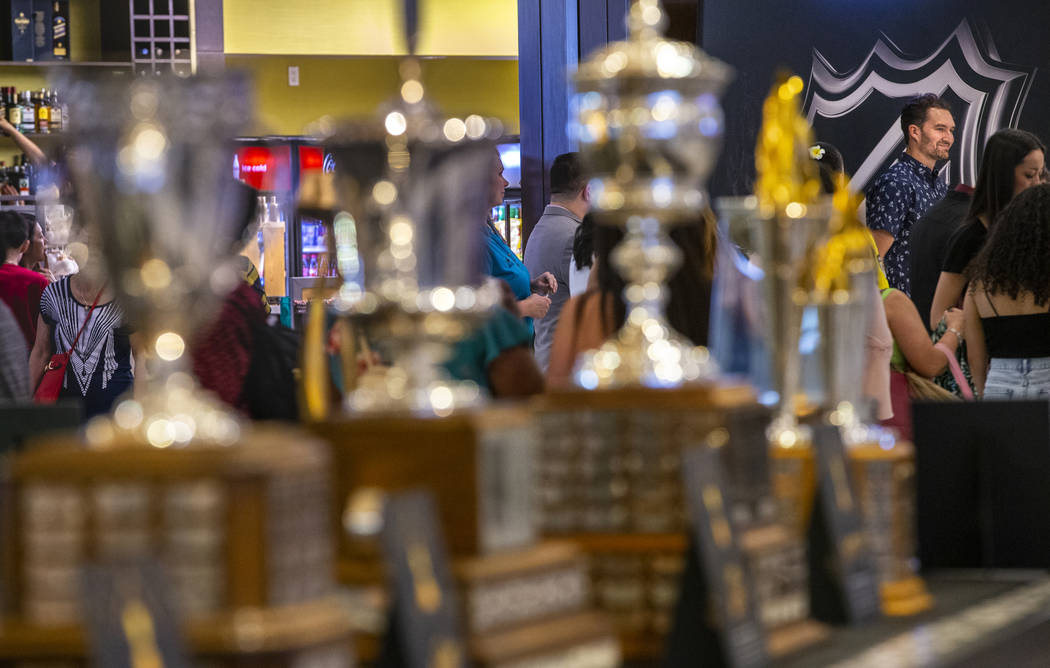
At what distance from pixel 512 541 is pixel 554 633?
79 mm

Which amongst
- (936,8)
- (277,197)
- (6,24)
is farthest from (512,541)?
(6,24)

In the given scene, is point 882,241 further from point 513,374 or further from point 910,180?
point 513,374

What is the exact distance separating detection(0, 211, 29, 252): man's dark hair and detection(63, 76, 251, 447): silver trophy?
14.0 feet

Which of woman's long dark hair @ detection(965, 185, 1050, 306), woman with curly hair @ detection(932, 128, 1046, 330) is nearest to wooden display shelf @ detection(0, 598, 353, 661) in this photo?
woman's long dark hair @ detection(965, 185, 1050, 306)

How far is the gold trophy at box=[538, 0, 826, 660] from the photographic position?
1394 mm

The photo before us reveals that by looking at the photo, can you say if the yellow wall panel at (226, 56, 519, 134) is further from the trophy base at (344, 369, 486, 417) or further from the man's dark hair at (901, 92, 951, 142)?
the trophy base at (344, 369, 486, 417)

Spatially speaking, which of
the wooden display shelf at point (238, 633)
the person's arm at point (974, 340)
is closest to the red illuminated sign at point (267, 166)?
the person's arm at point (974, 340)

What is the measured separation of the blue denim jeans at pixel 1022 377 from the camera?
4086mm

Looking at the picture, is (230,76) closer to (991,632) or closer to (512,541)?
(512,541)

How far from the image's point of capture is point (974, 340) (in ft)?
13.9

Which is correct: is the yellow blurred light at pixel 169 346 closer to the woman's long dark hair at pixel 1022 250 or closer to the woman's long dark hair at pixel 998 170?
the woman's long dark hair at pixel 1022 250

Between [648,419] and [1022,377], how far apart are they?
297 centimetres

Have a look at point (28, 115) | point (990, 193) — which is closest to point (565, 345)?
point (990, 193)

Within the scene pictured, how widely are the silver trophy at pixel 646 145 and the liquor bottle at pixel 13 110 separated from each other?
849 cm
